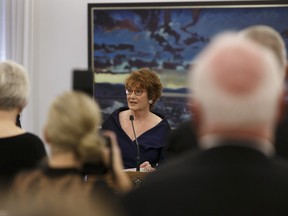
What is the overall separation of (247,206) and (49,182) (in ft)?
2.21

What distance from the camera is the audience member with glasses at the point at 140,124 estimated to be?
404cm

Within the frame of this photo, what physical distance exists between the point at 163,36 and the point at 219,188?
4.51 m

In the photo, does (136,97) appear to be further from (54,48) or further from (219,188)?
(219,188)

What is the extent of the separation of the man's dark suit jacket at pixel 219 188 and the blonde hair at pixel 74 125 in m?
0.37

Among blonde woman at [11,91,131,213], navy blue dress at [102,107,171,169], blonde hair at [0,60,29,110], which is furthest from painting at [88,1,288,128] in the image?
blonde woman at [11,91,131,213]

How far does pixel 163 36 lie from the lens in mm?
5820

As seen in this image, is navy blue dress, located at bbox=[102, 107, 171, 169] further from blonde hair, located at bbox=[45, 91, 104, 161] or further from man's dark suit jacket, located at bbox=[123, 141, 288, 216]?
man's dark suit jacket, located at bbox=[123, 141, 288, 216]

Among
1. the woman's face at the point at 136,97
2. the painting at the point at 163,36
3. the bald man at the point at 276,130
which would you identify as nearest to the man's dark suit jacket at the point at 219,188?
the bald man at the point at 276,130

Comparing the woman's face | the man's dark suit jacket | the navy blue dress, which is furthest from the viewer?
the woman's face

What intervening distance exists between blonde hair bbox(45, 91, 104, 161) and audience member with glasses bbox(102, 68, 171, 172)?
7.24 ft

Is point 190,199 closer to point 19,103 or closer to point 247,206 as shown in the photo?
point 247,206

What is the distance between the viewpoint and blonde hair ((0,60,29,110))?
2.46 metres

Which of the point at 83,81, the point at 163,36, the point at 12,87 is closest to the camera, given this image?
the point at 83,81

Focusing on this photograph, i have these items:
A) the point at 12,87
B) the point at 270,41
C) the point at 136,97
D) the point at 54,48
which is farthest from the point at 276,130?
the point at 54,48
